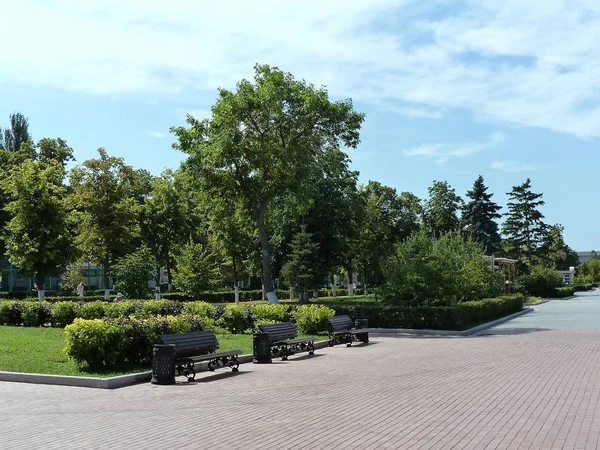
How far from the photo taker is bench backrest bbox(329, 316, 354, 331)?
20008mm

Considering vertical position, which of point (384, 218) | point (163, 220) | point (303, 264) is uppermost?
point (384, 218)

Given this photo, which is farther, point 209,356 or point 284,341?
point 284,341

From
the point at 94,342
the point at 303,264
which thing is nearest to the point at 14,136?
the point at 303,264

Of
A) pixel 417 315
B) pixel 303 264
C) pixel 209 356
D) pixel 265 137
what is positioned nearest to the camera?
pixel 209 356

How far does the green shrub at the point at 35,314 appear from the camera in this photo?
2578cm

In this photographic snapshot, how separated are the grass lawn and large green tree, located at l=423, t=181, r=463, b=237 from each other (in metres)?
64.7

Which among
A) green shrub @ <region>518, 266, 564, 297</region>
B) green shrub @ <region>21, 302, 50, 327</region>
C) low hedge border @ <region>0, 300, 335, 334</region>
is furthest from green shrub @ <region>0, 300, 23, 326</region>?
green shrub @ <region>518, 266, 564, 297</region>

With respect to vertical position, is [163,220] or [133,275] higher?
[163,220]

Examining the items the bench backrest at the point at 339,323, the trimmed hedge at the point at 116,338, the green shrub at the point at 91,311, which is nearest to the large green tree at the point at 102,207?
the green shrub at the point at 91,311

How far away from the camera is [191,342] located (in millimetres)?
13703

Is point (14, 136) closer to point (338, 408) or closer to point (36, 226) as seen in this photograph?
point (36, 226)

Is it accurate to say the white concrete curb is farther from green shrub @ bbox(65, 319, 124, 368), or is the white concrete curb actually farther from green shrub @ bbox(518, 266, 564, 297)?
green shrub @ bbox(518, 266, 564, 297)

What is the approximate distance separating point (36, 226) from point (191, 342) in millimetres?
24984

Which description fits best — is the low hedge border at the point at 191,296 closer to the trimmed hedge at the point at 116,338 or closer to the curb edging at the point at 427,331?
the curb edging at the point at 427,331
